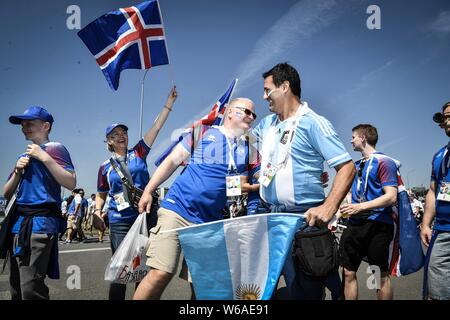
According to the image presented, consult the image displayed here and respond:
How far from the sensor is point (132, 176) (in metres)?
4.15

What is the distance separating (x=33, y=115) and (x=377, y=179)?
11.7ft

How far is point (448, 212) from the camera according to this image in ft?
10.2

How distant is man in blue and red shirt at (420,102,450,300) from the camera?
299 cm

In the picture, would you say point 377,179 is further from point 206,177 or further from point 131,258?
point 131,258

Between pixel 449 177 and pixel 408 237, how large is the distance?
88 centimetres

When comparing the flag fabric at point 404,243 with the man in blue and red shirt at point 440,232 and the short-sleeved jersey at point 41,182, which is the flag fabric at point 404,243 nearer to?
the man in blue and red shirt at point 440,232

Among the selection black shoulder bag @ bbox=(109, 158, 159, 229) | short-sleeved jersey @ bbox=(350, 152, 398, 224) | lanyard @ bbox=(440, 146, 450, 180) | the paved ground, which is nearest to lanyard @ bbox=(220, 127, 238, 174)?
black shoulder bag @ bbox=(109, 158, 159, 229)

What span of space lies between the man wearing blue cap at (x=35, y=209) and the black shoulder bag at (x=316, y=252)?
2139 mm

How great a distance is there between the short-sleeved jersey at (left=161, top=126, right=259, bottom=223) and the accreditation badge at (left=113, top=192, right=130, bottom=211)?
103 centimetres

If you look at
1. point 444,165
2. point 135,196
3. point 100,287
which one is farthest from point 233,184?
point 100,287

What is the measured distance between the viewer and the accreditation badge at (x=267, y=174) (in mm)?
2439

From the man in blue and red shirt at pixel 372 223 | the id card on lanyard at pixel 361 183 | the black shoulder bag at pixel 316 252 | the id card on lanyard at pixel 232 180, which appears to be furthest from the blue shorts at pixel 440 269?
the id card on lanyard at pixel 232 180
